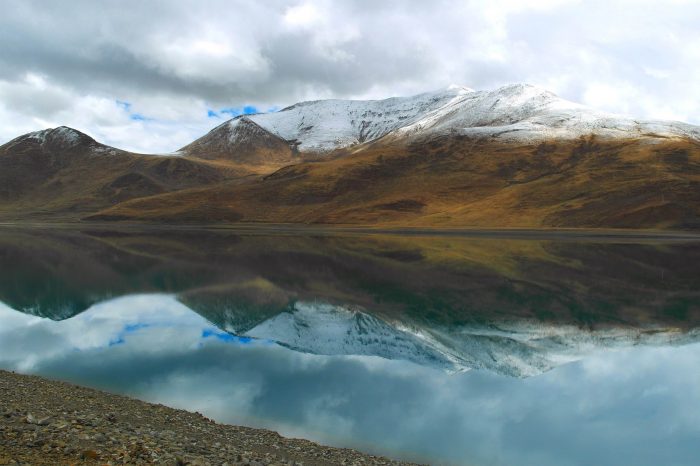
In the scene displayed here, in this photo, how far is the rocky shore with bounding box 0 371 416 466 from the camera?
11.2 metres

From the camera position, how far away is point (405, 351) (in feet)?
94.1

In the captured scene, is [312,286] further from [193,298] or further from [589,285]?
[589,285]

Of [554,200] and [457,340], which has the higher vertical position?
[554,200]

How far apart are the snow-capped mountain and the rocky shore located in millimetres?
11311

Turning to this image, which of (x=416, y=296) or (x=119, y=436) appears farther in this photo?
(x=416, y=296)

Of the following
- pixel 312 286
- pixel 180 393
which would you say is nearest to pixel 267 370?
pixel 180 393

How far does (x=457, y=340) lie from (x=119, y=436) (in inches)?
825

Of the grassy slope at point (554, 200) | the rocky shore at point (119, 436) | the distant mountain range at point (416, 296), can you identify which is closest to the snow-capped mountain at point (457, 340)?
the distant mountain range at point (416, 296)

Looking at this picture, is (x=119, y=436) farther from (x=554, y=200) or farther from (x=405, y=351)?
(x=554, y=200)

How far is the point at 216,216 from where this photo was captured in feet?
630

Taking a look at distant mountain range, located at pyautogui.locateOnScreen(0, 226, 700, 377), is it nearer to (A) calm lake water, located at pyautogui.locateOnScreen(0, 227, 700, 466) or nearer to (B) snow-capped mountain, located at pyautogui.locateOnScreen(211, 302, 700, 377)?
(B) snow-capped mountain, located at pyautogui.locateOnScreen(211, 302, 700, 377)

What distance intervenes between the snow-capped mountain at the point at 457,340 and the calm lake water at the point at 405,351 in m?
0.13

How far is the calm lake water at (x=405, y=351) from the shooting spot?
18188 millimetres

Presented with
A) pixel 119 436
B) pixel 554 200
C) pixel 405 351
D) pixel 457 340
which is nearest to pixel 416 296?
pixel 457 340
